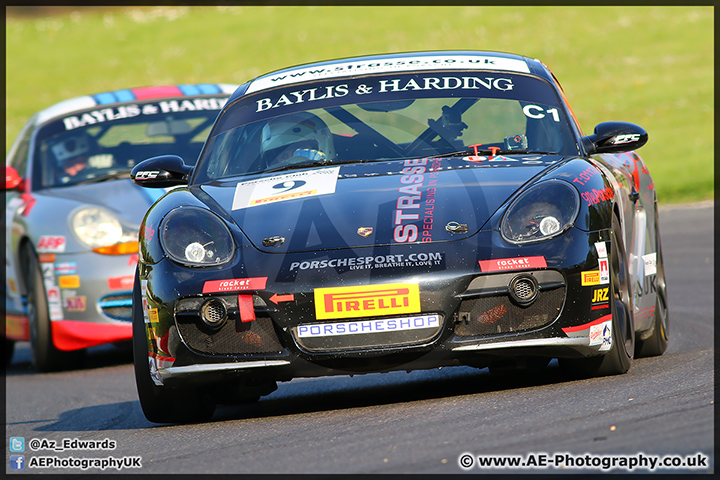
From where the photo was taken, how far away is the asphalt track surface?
3514 millimetres

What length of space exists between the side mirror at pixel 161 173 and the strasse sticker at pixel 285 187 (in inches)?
23.2

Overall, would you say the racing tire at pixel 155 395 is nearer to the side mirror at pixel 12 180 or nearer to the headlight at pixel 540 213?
the headlight at pixel 540 213

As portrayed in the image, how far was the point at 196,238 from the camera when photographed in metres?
4.66

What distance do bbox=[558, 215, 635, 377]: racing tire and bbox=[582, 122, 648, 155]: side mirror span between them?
62 cm

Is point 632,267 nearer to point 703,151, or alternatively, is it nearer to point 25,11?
point 703,151

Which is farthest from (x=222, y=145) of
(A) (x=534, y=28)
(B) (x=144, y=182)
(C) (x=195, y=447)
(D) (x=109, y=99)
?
(A) (x=534, y=28)

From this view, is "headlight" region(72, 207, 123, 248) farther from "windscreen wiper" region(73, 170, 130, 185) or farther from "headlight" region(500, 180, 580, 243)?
"headlight" region(500, 180, 580, 243)

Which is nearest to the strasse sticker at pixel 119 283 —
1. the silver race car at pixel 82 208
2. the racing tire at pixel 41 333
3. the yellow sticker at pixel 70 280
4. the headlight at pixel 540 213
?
the silver race car at pixel 82 208

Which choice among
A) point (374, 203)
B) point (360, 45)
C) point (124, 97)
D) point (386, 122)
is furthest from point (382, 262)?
point (360, 45)

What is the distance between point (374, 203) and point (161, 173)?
139cm

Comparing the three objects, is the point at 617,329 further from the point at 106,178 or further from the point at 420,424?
the point at 106,178

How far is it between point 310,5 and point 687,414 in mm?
41136

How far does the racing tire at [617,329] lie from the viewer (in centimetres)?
461

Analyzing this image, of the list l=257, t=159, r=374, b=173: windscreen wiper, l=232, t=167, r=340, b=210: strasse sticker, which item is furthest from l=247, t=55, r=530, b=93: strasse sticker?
l=232, t=167, r=340, b=210: strasse sticker
